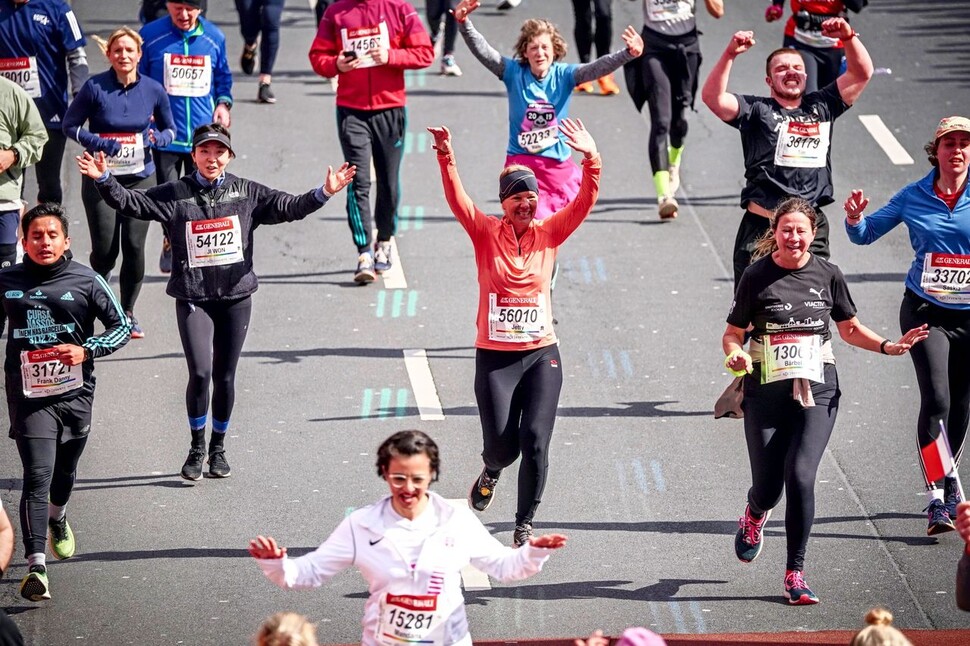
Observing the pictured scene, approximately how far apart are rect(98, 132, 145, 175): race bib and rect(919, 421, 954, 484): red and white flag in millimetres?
5482

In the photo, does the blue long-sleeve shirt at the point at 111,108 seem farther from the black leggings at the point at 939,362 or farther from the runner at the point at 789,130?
the black leggings at the point at 939,362

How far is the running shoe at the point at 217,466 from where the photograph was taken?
32.1ft

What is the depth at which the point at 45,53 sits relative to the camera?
12.2m

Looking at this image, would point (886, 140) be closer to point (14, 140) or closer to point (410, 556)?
point (14, 140)

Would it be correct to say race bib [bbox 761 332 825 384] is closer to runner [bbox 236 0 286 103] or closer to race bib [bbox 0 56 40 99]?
race bib [bbox 0 56 40 99]

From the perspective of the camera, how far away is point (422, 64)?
40.9 ft

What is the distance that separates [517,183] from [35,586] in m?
3.12

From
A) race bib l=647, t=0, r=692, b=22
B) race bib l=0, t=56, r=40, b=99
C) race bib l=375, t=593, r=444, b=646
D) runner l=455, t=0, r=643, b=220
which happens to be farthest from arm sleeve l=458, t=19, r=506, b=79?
race bib l=375, t=593, r=444, b=646

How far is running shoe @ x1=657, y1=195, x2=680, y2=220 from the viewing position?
14.1 metres

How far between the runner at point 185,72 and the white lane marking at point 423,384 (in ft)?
6.42

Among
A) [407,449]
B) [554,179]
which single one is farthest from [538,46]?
[407,449]

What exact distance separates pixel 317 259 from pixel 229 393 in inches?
165

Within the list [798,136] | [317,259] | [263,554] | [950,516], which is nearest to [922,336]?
[950,516]

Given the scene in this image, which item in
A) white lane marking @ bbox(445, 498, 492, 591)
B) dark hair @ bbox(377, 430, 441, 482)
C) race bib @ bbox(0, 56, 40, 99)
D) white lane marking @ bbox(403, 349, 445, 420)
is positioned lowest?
white lane marking @ bbox(445, 498, 492, 591)
